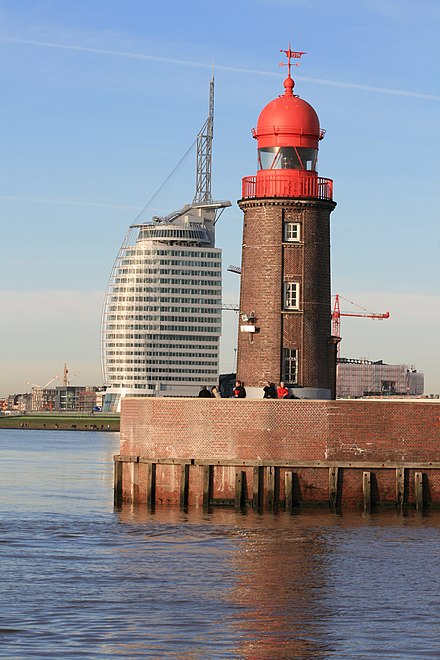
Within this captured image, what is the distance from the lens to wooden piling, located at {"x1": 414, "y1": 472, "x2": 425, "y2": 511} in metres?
40.8

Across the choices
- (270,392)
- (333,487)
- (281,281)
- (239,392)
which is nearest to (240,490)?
(333,487)

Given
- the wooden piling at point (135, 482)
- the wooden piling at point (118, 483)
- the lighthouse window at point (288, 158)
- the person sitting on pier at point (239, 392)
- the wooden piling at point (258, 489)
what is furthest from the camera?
the lighthouse window at point (288, 158)

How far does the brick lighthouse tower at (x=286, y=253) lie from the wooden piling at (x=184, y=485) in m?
6.54

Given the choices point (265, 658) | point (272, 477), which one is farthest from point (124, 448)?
point (265, 658)

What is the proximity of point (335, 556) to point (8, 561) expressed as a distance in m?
8.30

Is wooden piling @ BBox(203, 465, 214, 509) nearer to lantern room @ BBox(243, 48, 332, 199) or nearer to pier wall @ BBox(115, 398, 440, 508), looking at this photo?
pier wall @ BBox(115, 398, 440, 508)

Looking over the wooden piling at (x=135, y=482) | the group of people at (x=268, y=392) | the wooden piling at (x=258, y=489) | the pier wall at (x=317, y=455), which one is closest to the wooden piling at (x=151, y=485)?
the wooden piling at (x=135, y=482)

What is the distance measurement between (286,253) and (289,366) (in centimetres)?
411

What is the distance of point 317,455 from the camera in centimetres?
4122

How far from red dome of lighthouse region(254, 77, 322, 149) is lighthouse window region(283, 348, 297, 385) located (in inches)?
296

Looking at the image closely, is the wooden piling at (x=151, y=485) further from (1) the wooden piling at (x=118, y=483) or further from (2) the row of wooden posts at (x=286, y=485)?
(1) the wooden piling at (x=118, y=483)

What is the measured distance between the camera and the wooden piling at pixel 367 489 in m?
40.7

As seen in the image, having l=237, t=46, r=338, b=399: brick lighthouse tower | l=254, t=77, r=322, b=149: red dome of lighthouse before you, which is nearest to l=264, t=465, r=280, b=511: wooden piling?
l=237, t=46, r=338, b=399: brick lighthouse tower

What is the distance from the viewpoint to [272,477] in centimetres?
4106
